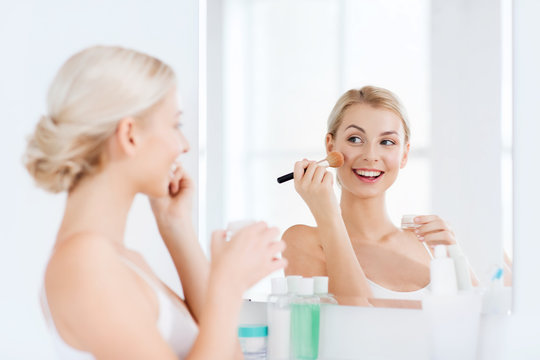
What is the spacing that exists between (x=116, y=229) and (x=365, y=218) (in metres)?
0.47

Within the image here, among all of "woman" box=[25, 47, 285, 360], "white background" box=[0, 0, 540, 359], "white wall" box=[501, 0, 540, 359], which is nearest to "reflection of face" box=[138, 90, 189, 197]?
"woman" box=[25, 47, 285, 360]

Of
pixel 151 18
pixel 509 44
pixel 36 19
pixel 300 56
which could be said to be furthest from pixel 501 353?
pixel 36 19

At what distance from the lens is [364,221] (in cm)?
116

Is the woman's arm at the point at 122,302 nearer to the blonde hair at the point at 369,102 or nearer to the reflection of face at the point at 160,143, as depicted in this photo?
the reflection of face at the point at 160,143

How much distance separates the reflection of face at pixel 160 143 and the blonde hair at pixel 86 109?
2 centimetres

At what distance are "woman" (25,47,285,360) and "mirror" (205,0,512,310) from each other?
1.00 feet

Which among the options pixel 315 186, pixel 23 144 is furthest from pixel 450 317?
pixel 23 144

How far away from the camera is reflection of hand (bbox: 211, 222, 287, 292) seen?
88 cm

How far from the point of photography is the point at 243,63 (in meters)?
1.27

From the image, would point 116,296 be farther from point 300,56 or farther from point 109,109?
point 300,56

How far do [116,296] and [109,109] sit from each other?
0.26m

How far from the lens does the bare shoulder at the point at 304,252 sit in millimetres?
1181

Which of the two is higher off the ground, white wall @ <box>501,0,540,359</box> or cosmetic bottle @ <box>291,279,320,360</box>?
white wall @ <box>501,0,540,359</box>

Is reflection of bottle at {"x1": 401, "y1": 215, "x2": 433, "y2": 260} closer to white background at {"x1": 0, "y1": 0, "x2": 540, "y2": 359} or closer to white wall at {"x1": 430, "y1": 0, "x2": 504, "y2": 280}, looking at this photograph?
white wall at {"x1": 430, "y1": 0, "x2": 504, "y2": 280}
